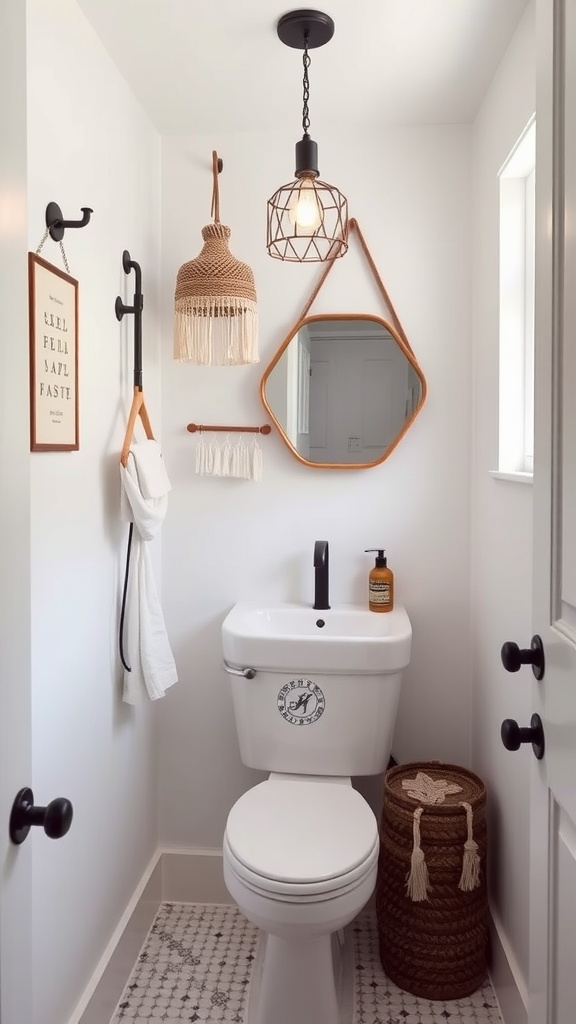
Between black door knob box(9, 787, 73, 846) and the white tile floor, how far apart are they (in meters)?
1.31

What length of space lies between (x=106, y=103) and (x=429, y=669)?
5.68 ft

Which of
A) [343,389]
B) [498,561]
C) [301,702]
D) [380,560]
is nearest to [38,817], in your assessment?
[301,702]

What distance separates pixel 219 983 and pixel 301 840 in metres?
0.59

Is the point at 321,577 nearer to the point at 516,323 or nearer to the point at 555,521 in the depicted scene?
the point at 516,323

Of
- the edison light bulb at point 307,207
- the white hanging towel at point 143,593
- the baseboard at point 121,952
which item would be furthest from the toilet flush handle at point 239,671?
the edison light bulb at point 307,207

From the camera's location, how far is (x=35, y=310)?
1.33m

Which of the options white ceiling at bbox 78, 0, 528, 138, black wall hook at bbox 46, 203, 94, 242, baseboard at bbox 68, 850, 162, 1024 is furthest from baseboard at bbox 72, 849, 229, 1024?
white ceiling at bbox 78, 0, 528, 138

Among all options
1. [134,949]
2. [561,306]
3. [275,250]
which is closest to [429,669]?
[134,949]

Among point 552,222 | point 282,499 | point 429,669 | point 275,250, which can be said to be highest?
point 275,250

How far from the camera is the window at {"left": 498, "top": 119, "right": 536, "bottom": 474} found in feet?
5.99

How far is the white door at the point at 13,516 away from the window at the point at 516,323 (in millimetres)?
1314

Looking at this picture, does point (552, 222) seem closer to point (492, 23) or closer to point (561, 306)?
point (561, 306)

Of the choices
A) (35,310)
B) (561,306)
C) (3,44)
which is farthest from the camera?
(35,310)

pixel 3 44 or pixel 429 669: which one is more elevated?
pixel 3 44
